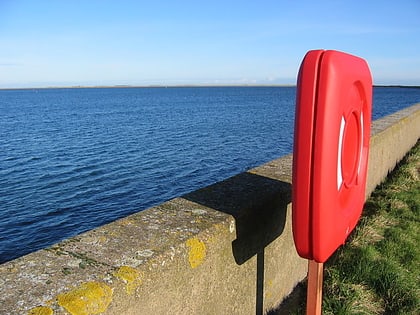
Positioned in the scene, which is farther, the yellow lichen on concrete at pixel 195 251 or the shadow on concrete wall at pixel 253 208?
the shadow on concrete wall at pixel 253 208

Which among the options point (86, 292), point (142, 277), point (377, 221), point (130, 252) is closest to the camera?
point (86, 292)

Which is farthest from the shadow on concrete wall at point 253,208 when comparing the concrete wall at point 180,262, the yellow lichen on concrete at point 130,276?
the yellow lichen on concrete at point 130,276

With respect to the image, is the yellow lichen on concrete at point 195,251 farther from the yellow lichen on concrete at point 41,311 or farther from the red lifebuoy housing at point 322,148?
the yellow lichen on concrete at point 41,311

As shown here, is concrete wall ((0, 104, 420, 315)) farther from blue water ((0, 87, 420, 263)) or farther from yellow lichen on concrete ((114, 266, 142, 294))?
blue water ((0, 87, 420, 263))

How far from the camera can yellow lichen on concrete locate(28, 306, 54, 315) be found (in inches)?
48.9

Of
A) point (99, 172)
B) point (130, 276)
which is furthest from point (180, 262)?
point (99, 172)

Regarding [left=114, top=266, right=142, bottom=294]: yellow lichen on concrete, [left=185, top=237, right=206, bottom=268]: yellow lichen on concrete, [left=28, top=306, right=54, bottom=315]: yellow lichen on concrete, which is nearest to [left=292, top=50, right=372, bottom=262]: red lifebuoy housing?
[left=185, top=237, right=206, bottom=268]: yellow lichen on concrete

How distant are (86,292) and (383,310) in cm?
231

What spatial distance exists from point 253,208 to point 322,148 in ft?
2.79

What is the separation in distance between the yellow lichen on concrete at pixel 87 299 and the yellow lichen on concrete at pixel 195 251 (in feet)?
1.55

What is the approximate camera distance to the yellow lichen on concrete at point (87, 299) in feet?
4.29

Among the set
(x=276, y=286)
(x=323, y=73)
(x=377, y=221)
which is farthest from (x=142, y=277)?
(x=377, y=221)

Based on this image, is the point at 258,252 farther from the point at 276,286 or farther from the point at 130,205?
the point at 130,205

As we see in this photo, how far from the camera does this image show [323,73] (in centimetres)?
155
